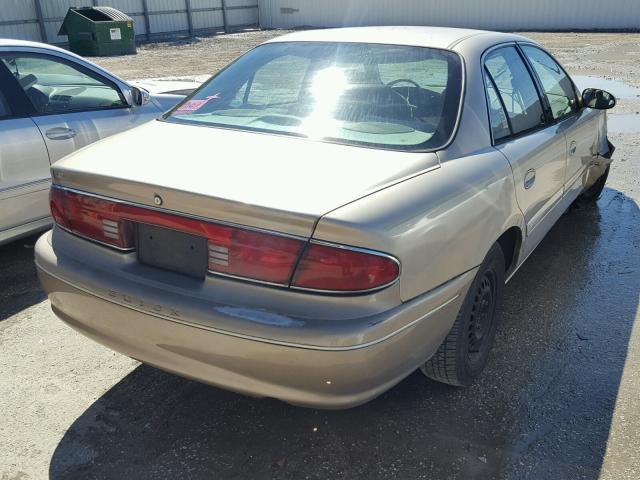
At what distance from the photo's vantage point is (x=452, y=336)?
261cm

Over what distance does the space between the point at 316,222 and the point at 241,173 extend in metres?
0.42

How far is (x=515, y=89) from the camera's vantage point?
3297 millimetres

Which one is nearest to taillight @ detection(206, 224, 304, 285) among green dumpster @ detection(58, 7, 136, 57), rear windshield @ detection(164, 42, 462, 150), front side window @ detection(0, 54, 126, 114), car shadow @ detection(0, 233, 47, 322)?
rear windshield @ detection(164, 42, 462, 150)

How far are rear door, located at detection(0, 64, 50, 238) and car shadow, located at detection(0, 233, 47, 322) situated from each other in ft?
0.96

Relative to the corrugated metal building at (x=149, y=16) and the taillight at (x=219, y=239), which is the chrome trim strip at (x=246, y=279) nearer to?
the taillight at (x=219, y=239)

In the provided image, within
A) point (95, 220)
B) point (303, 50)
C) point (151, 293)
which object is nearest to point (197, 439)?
point (151, 293)

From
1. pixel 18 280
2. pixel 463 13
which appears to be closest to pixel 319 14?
pixel 463 13

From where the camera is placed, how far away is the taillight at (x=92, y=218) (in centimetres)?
235

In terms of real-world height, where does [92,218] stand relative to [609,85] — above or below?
above

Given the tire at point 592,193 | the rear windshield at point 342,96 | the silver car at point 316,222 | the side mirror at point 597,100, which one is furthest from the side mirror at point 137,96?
the tire at point 592,193

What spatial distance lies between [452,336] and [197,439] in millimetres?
1163

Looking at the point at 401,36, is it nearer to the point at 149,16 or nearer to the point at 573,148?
the point at 573,148

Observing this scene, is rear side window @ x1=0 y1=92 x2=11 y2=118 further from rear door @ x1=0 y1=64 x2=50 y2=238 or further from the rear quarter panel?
the rear quarter panel

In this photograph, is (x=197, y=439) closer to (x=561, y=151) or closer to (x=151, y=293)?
(x=151, y=293)
